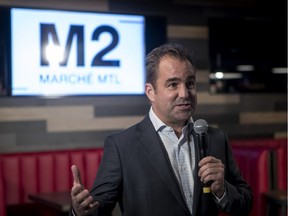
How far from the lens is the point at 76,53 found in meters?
5.04

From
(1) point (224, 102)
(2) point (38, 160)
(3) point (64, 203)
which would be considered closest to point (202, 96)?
(1) point (224, 102)

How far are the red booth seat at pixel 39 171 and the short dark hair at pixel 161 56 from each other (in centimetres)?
288

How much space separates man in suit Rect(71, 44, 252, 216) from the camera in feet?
5.58

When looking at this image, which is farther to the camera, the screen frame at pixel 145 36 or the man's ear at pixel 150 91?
the screen frame at pixel 145 36

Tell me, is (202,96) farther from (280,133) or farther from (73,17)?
(73,17)

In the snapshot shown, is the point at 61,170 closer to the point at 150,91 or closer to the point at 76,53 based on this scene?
the point at 76,53

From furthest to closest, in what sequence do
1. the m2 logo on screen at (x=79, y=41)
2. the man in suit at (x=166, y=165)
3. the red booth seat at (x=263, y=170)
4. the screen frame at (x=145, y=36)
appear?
the m2 logo on screen at (x=79, y=41), the screen frame at (x=145, y=36), the red booth seat at (x=263, y=170), the man in suit at (x=166, y=165)

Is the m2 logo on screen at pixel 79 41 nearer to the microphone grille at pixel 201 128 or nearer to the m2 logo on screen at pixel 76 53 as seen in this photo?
the m2 logo on screen at pixel 76 53

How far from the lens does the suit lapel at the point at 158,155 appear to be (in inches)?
67.3

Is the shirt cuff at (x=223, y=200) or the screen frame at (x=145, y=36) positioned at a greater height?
the screen frame at (x=145, y=36)

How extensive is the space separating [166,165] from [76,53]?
344 centimetres

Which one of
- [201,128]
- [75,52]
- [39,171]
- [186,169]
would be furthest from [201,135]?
[75,52]

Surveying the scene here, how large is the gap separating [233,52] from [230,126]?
785 millimetres

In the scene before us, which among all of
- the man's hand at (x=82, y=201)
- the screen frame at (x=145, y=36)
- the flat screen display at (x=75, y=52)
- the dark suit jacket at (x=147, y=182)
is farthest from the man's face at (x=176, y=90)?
the flat screen display at (x=75, y=52)
